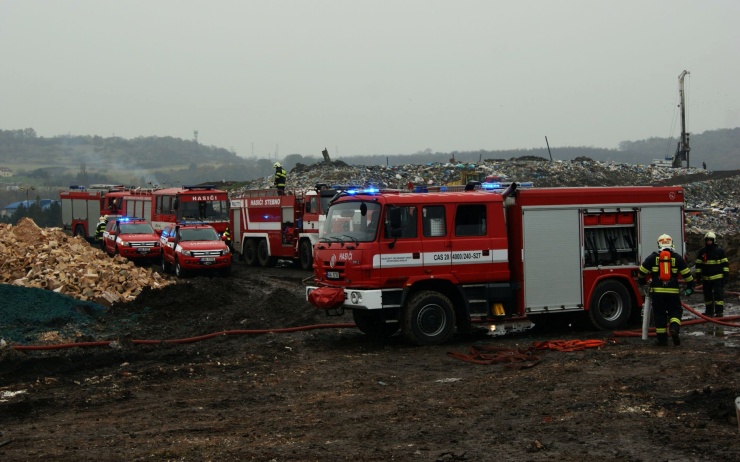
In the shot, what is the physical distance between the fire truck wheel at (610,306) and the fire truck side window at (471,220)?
7.90ft

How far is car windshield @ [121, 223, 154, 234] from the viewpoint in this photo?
29.8 metres

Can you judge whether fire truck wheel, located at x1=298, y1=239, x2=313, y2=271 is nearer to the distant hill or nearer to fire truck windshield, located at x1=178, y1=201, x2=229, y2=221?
fire truck windshield, located at x1=178, y1=201, x2=229, y2=221

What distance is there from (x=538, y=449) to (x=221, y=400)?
4027mm

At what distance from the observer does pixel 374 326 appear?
48.4 ft

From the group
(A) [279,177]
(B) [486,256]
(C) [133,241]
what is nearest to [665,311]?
(B) [486,256]

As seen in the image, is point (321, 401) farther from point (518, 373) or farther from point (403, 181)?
point (403, 181)

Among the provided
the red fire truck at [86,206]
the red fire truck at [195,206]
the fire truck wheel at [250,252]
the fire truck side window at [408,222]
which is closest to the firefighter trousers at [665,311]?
the fire truck side window at [408,222]

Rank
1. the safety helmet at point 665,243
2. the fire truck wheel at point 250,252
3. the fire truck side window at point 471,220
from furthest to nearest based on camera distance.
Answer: the fire truck wheel at point 250,252, the fire truck side window at point 471,220, the safety helmet at point 665,243

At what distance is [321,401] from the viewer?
967 cm

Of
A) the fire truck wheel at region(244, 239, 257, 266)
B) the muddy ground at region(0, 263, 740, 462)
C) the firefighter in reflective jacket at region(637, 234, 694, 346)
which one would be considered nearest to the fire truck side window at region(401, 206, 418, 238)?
the muddy ground at region(0, 263, 740, 462)

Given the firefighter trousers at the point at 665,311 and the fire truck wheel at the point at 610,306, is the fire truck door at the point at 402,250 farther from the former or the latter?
the firefighter trousers at the point at 665,311

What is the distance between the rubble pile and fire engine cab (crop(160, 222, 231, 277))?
2377 millimetres

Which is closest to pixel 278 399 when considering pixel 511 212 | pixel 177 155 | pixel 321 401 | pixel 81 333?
pixel 321 401

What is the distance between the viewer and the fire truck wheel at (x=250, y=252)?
30547 millimetres
